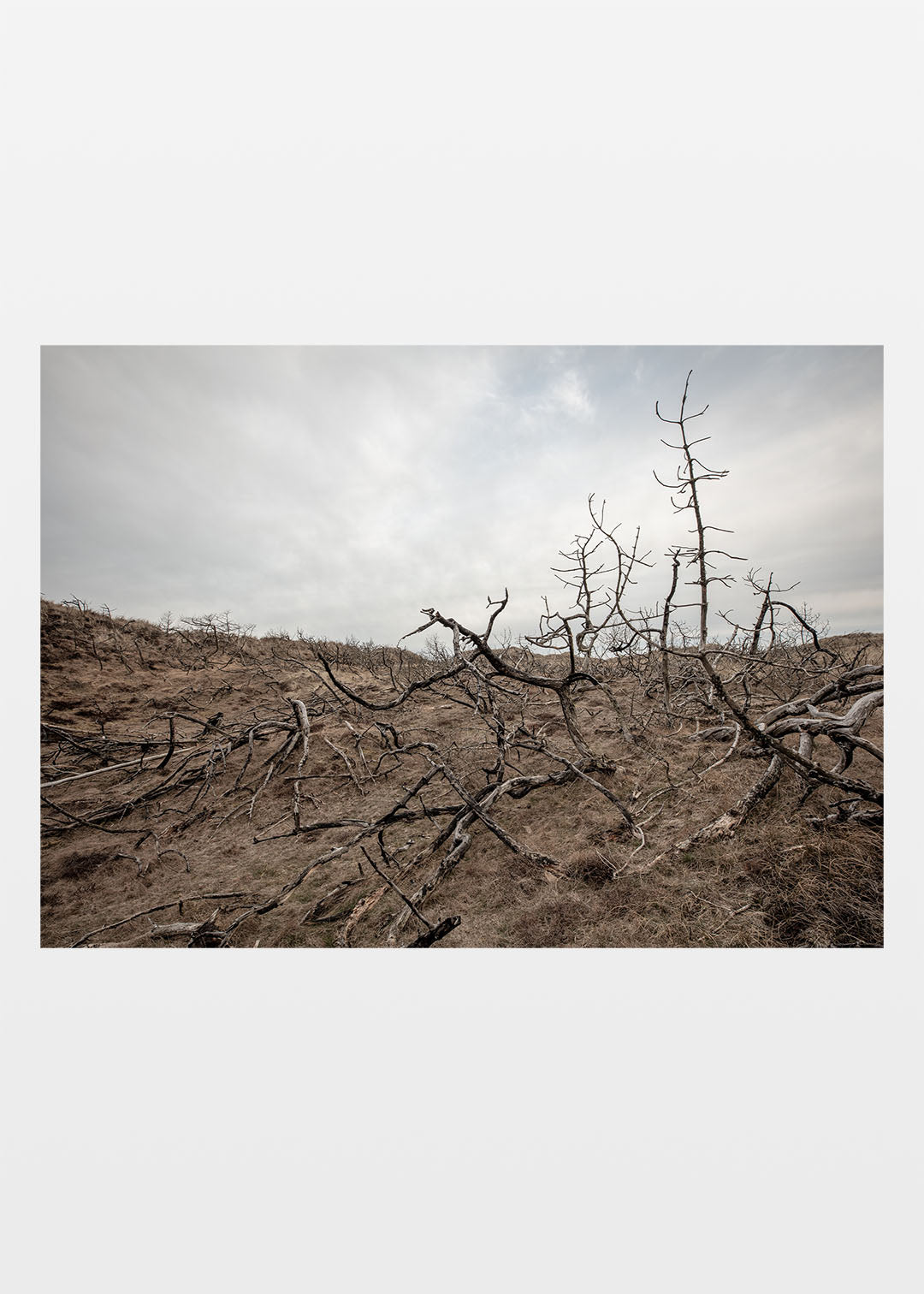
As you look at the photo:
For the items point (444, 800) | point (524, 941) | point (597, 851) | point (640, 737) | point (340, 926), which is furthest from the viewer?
point (640, 737)

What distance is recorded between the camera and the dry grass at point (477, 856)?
6.57 feet

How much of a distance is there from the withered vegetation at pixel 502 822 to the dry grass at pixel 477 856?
1cm

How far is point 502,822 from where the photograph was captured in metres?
3.19

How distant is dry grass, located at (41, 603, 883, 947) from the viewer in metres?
2.00

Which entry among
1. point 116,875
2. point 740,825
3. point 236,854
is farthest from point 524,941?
point 116,875

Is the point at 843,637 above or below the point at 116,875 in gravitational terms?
above

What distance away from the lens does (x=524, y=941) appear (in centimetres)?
200

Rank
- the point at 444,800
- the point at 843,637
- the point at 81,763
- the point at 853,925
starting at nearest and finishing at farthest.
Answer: the point at 853,925 → the point at 444,800 → the point at 81,763 → the point at 843,637

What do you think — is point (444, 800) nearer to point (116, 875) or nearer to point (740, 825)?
point (740, 825)

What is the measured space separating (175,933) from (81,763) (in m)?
3.70

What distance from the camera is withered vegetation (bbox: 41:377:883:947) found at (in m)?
2.08

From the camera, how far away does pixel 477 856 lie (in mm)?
2752

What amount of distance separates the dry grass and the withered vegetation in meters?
0.01

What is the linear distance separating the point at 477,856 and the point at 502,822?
1.59 feet
